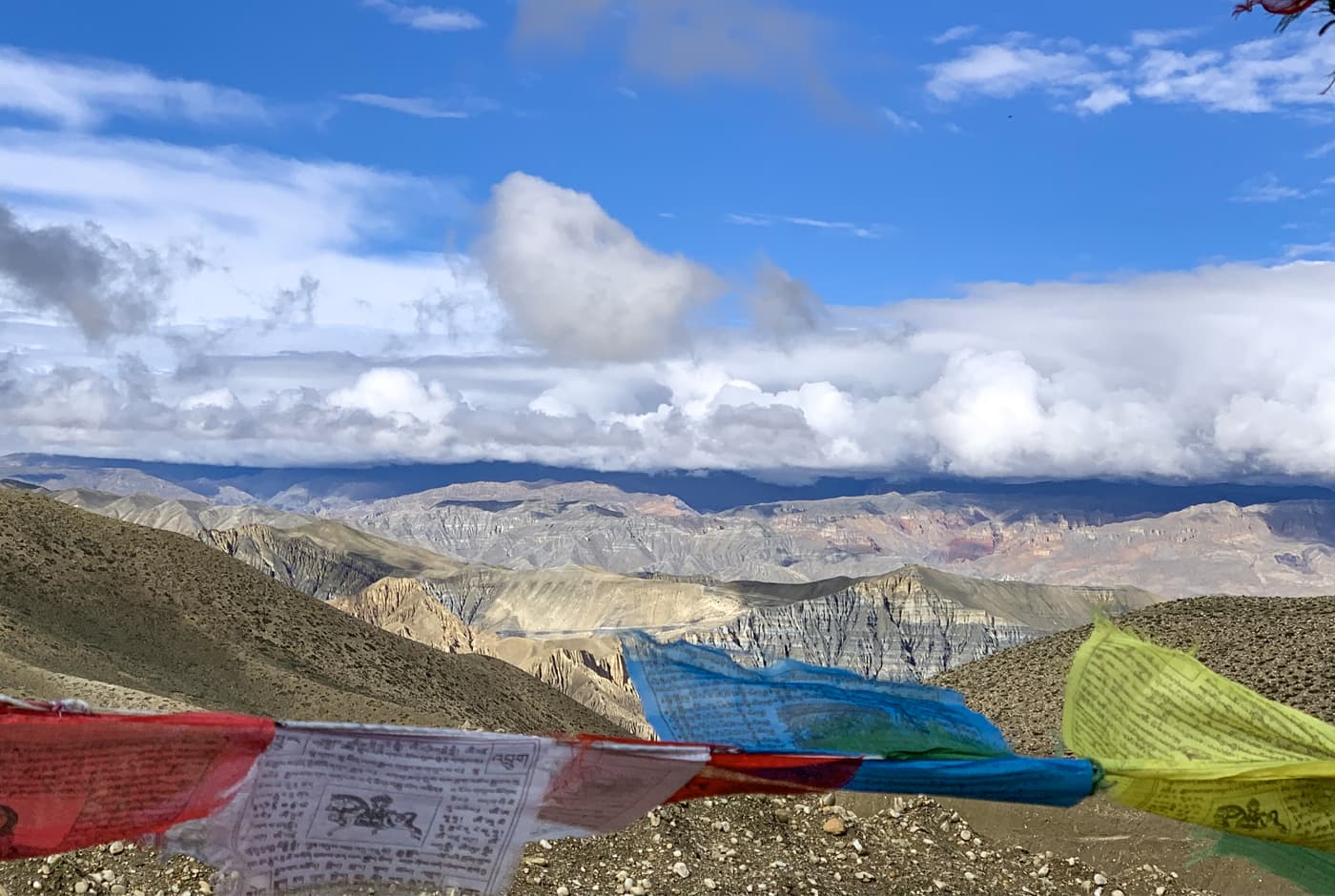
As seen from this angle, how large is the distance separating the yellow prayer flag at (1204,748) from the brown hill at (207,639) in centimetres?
1810

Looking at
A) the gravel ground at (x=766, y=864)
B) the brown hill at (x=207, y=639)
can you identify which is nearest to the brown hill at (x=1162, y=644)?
the gravel ground at (x=766, y=864)

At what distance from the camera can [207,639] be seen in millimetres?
34656

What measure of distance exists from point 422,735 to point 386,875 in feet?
1.72

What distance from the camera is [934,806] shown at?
14320mm

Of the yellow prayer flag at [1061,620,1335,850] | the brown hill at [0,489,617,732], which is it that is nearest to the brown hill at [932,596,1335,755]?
the brown hill at [0,489,617,732]

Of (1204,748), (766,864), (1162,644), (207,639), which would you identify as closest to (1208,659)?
(1162,644)

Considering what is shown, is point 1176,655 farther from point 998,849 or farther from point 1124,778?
point 998,849

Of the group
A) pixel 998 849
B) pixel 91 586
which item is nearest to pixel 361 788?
pixel 998 849

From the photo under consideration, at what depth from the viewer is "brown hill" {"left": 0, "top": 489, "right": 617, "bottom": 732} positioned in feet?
90.6

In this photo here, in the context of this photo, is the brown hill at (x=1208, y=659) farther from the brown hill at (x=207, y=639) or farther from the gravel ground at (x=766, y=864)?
the brown hill at (x=207, y=639)

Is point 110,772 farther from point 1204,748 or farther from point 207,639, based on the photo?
point 207,639

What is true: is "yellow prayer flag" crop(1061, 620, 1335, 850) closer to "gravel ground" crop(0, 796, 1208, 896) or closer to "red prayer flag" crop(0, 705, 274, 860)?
"red prayer flag" crop(0, 705, 274, 860)

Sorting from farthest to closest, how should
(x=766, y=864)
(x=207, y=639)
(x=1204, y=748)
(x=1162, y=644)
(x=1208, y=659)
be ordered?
(x=207, y=639), (x=1208, y=659), (x=1162, y=644), (x=766, y=864), (x=1204, y=748)

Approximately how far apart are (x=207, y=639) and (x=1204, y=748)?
34.1 m
